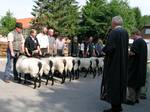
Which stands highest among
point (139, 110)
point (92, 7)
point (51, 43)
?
point (92, 7)

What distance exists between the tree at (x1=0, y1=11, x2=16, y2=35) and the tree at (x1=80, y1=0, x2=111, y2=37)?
18132 millimetres

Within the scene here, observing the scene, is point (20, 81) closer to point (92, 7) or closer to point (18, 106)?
point (18, 106)

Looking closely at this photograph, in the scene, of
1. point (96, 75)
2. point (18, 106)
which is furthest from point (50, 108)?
point (96, 75)

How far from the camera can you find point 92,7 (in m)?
67.0

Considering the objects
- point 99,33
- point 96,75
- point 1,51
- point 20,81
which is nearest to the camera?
point 20,81

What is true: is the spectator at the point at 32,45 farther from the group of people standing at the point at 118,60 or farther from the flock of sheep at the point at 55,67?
the flock of sheep at the point at 55,67

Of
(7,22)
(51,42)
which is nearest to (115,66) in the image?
(51,42)

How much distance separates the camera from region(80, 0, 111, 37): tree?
63.3m

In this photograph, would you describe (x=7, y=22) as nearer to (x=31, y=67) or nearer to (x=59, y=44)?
(x=59, y=44)

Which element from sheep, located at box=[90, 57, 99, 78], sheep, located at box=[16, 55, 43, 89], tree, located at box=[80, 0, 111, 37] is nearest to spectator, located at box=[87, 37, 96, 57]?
sheep, located at box=[90, 57, 99, 78]

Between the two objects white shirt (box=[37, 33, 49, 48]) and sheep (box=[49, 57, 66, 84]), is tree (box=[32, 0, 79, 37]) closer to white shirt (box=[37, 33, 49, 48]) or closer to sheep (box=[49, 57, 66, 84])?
white shirt (box=[37, 33, 49, 48])

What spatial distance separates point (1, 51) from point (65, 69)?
19.7 meters

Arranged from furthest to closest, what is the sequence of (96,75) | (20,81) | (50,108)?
(96,75)
(20,81)
(50,108)

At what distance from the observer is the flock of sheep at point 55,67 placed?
12.6m
